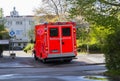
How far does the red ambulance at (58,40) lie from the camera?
28297 millimetres

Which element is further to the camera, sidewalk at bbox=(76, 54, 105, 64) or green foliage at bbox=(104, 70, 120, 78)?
sidewalk at bbox=(76, 54, 105, 64)

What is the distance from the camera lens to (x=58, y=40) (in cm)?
2839

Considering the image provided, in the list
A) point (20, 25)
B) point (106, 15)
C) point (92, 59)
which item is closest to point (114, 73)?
point (106, 15)

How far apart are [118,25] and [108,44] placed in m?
1.10

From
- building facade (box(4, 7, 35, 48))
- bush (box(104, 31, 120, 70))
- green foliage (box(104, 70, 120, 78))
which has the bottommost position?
building facade (box(4, 7, 35, 48))

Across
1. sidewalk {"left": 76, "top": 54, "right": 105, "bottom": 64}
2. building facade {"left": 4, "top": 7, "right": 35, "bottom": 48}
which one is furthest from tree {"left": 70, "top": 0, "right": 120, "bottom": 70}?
building facade {"left": 4, "top": 7, "right": 35, "bottom": 48}

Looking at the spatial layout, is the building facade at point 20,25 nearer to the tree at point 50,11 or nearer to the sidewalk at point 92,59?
the tree at point 50,11

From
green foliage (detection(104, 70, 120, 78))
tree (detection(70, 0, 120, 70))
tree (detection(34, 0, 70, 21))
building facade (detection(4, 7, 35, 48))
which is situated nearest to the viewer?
green foliage (detection(104, 70, 120, 78))

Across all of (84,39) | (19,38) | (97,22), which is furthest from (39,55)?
(19,38)

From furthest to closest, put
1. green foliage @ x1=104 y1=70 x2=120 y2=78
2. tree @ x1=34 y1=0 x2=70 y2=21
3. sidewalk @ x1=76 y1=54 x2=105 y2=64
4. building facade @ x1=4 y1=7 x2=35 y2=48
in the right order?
building facade @ x1=4 y1=7 x2=35 y2=48 → tree @ x1=34 y1=0 x2=70 y2=21 → sidewalk @ x1=76 y1=54 x2=105 y2=64 → green foliage @ x1=104 y1=70 x2=120 y2=78

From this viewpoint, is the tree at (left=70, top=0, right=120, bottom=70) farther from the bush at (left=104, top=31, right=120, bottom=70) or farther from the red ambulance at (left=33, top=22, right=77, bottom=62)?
the red ambulance at (left=33, top=22, right=77, bottom=62)

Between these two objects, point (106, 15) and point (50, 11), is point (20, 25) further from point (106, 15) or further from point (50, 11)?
point (106, 15)

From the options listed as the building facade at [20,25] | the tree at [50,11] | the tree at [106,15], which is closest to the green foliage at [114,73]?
the tree at [106,15]

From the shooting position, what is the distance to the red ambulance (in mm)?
28297
